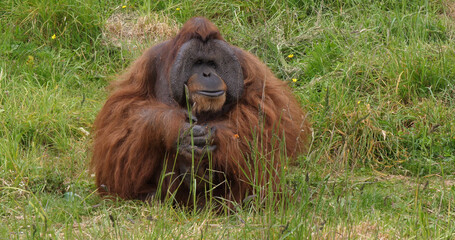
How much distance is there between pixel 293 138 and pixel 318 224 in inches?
49.1

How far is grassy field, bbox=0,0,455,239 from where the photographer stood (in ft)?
11.1

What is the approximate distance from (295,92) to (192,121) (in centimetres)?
169

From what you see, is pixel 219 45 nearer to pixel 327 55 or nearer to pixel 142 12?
pixel 327 55

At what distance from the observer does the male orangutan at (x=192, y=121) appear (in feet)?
11.5

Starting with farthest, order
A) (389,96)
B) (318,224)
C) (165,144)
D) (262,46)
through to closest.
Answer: (262,46) → (389,96) → (165,144) → (318,224)

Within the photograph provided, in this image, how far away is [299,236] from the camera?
2545mm

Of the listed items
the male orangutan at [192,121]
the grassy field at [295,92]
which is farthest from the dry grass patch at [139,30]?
the male orangutan at [192,121]

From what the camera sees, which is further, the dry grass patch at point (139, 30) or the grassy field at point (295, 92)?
the dry grass patch at point (139, 30)

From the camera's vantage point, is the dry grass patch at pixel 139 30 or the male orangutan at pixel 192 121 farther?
the dry grass patch at pixel 139 30

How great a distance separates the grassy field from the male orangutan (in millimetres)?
165

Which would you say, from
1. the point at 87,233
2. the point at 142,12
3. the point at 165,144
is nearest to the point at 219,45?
the point at 165,144

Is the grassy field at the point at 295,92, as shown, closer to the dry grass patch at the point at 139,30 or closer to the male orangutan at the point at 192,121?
the dry grass patch at the point at 139,30

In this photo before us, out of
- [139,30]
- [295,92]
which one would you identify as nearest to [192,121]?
[295,92]

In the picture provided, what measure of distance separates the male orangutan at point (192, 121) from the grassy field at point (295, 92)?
0.17m
